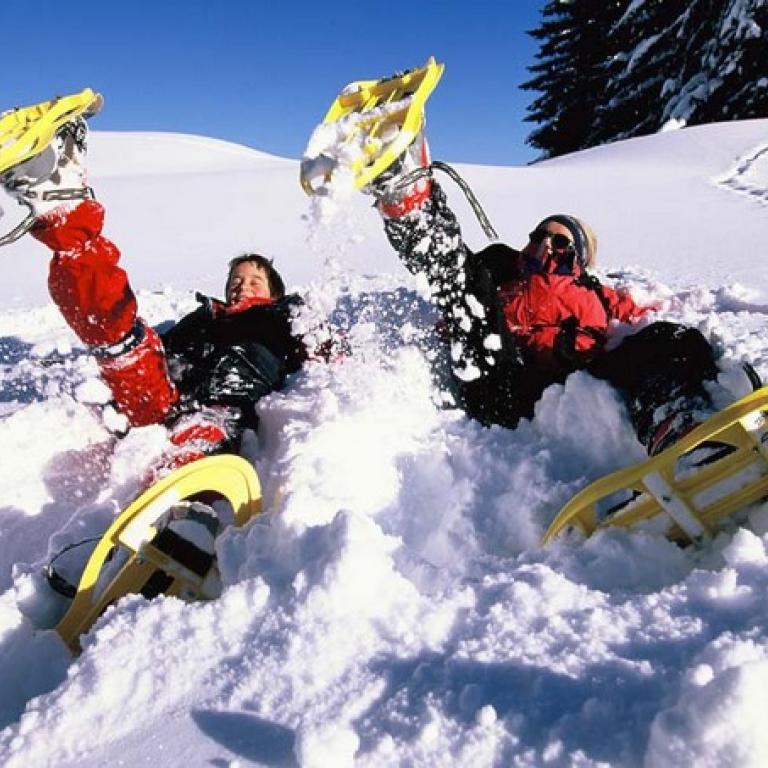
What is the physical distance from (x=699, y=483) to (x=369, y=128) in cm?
121

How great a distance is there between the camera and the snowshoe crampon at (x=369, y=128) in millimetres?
1921

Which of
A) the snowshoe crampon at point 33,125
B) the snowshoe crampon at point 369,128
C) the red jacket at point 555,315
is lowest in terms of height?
the red jacket at point 555,315

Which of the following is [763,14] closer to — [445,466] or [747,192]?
[747,192]

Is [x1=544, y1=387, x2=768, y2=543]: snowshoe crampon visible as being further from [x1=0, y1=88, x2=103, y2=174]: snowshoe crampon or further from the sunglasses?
[x1=0, y1=88, x2=103, y2=174]: snowshoe crampon

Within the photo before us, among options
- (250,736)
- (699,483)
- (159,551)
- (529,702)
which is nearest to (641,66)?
(699,483)

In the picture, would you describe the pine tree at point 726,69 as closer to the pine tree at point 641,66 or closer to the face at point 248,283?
the pine tree at point 641,66

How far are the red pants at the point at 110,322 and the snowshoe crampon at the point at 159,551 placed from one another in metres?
0.34

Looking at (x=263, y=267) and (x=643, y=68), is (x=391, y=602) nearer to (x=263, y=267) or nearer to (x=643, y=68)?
(x=263, y=267)

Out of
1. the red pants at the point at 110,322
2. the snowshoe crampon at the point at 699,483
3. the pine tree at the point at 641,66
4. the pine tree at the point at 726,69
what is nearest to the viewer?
the snowshoe crampon at the point at 699,483

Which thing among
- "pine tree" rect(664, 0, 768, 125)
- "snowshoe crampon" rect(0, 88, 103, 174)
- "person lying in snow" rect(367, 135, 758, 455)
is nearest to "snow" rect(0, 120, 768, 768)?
"person lying in snow" rect(367, 135, 758, 455)

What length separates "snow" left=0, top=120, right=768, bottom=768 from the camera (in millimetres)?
1030

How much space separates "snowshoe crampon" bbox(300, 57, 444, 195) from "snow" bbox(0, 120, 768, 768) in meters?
0.08

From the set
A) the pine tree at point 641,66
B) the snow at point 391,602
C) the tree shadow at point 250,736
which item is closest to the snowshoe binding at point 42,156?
the snow at point 391,602

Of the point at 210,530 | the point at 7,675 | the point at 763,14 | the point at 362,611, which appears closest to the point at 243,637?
the point at 362,611
